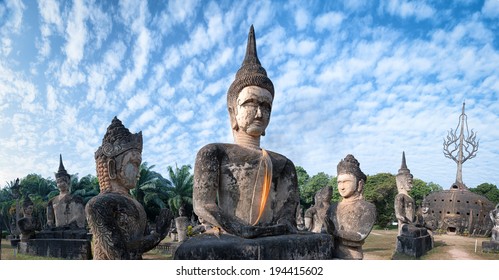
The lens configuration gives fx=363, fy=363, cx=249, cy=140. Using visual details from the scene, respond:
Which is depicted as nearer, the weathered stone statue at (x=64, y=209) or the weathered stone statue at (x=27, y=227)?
the weathered stone statue at (x=64, y=209)

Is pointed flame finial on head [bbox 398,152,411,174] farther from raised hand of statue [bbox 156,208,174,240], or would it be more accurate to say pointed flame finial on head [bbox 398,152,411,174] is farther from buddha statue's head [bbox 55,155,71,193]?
raised hand of statue [bbox 156,208,174,240]

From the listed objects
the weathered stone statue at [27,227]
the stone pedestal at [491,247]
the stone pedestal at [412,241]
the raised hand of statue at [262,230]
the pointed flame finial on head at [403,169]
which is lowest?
the stone pedestal at [491,247]

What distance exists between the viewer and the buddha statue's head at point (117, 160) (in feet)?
14.3

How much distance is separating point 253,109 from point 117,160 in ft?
5.89

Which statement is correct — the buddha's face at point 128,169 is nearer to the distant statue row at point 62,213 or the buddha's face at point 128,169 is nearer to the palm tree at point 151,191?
the distant statue row at point 62,213

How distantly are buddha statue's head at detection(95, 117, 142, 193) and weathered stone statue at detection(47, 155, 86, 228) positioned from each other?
43.2 feet

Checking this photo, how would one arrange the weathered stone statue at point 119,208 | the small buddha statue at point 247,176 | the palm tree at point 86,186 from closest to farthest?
the weathered stone statue at point 119,208 → the small buddha statue at point 247,176 → the palm tree at point 86,186

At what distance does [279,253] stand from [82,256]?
1295 cm

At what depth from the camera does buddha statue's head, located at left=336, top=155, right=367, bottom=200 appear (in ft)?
19.3

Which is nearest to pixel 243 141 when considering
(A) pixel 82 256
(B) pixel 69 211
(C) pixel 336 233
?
(C) pixel 336 233

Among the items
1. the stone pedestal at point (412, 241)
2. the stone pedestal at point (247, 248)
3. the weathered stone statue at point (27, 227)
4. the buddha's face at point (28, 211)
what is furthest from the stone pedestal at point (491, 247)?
the buddha's face at point (28, 211)

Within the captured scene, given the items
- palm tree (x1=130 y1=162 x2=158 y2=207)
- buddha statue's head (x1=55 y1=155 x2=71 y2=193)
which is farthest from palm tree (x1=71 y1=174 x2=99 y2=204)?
buddha statue's head (x1=55 y1=155 x2=71 y2=193)

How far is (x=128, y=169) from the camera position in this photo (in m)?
4.41

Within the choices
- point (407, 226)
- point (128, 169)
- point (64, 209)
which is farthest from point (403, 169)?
point (128, 169)
